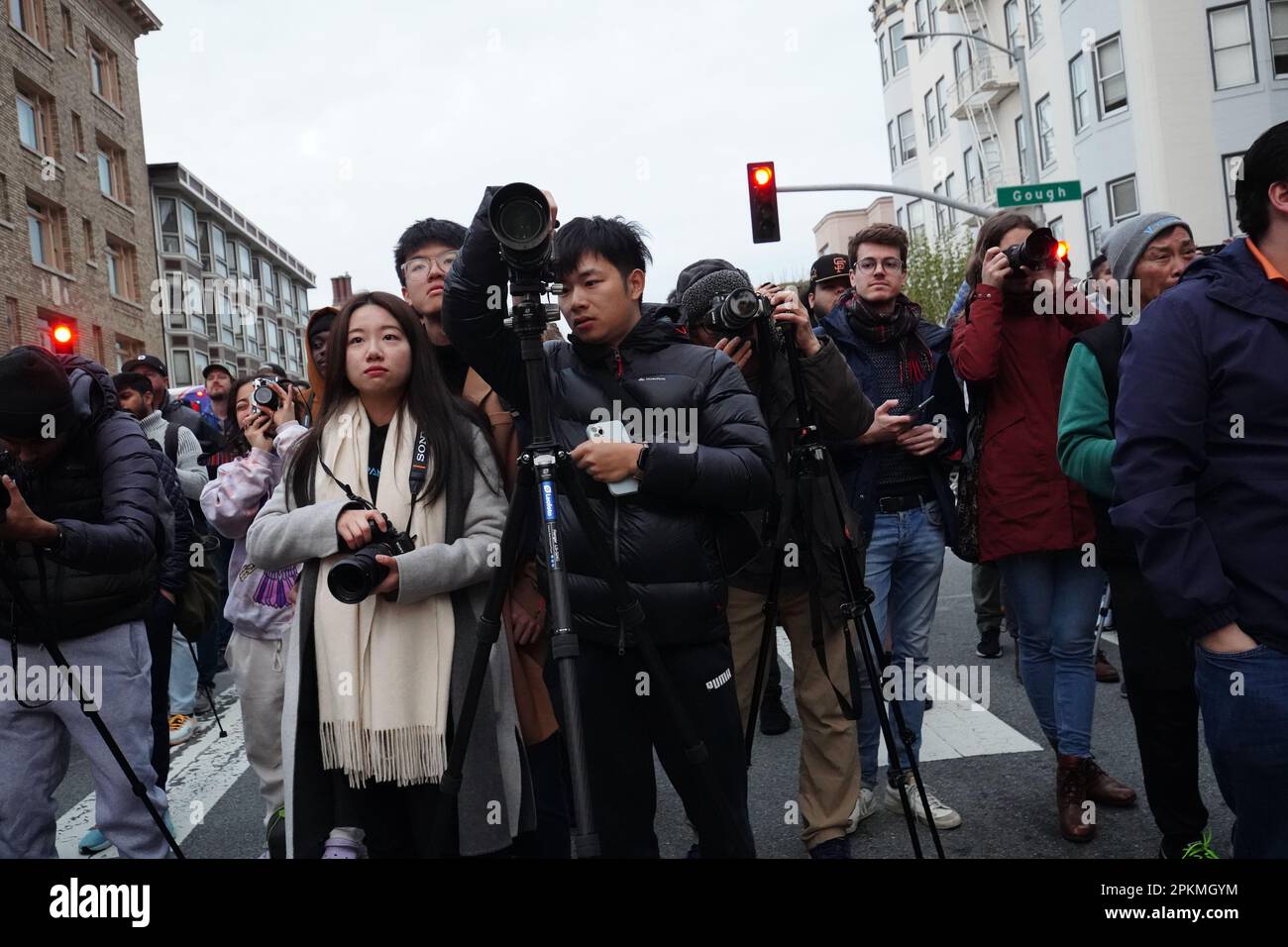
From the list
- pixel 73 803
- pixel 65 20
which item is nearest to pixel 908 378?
pixel 73 803

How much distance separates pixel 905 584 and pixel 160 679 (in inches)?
124

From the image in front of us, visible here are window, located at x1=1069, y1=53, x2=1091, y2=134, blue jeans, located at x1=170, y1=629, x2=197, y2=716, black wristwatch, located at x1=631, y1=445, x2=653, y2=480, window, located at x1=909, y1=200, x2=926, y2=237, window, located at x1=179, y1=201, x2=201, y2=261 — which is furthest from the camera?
window, located at x1=179, y1=201, x2=201, y2=261

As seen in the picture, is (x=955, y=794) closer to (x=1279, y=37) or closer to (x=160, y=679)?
(x=160, y=679)

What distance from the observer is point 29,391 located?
3.29 m

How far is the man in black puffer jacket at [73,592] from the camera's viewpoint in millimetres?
3262

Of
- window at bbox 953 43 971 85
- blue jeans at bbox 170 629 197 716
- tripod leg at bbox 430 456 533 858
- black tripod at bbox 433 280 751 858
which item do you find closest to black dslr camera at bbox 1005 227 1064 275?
black tripod at bbox 433 280 751 858

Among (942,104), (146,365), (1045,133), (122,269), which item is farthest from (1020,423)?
(122,269)

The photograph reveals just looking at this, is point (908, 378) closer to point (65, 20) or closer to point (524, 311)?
point (524, 311)

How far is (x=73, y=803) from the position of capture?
533 cm

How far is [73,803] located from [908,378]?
4410 millimetres

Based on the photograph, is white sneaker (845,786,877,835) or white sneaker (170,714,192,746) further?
white sneaker (170,714,192,746)

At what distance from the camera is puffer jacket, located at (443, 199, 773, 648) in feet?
9.08

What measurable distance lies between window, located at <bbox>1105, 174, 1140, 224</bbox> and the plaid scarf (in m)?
21.2

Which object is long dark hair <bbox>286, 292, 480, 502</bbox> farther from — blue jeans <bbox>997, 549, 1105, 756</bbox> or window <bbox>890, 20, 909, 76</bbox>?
window <bbox>890, 20, 909, 76</bbox>
